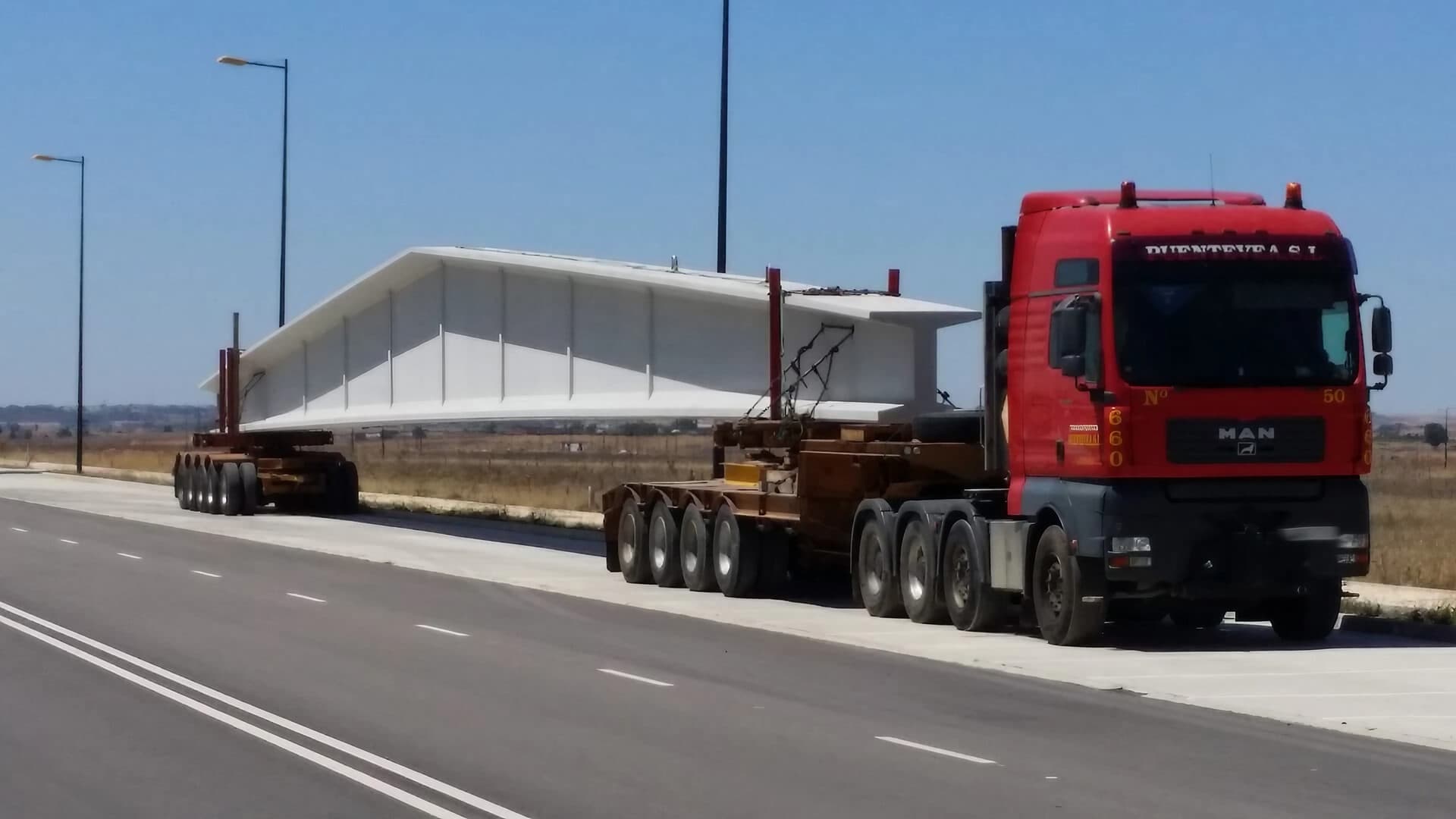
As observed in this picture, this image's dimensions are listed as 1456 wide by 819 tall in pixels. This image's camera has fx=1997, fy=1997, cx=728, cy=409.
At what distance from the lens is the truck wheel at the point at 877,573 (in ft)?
67.1

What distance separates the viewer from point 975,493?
63.5 feet

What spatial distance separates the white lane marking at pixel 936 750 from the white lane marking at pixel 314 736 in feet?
9.56

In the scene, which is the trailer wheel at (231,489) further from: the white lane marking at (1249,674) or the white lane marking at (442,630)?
the white lane marking at (1249,674)

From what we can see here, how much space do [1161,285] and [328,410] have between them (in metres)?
26.2

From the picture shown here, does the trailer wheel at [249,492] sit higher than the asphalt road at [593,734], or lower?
higher

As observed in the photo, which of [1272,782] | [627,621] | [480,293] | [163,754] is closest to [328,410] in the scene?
[480,293]

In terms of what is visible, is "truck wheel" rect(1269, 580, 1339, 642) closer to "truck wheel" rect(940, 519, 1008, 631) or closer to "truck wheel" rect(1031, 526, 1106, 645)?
"truck wheel" rect(1031, 526, 1106, 645)

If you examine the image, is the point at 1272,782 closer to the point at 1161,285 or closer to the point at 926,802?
the point at 926,802

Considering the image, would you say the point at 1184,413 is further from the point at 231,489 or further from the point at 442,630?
the point at 231,489

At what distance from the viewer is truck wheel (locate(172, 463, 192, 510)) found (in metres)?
49.7

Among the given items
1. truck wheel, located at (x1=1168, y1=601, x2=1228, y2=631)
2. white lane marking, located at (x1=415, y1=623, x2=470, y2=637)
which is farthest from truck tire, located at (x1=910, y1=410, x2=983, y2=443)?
white lane marking, located at (x1=415, y1=623, x2=470, y2=637)

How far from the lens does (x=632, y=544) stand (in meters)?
26.3

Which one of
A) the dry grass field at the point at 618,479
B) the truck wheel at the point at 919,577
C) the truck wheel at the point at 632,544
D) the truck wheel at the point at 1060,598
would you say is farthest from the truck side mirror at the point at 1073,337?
the truck wheel at the point at 632,544

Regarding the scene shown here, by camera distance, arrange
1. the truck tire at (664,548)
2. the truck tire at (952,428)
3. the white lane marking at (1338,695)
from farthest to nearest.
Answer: the truck tire at (664,548)
the truck tire at (952,428)
the white lane marking at (1338,695)
